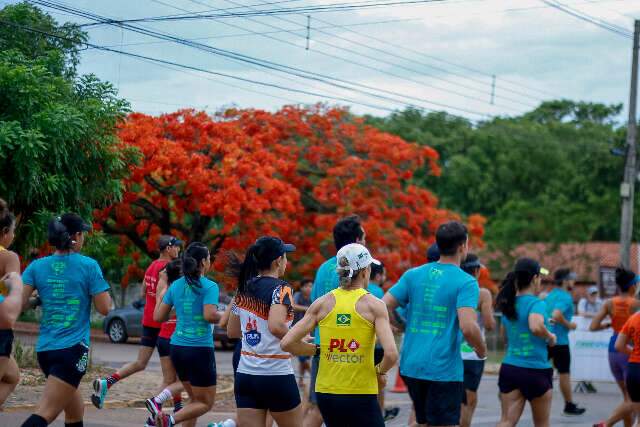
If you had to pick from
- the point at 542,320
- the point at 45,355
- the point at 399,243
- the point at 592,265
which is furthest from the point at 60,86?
the point at 592,265

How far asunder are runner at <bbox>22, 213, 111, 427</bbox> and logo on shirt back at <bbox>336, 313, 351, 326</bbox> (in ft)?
7.48

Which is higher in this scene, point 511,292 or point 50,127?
point 50,127

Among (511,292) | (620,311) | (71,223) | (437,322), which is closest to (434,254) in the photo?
(511,292)

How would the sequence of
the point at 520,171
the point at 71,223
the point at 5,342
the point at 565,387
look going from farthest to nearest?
1. the point at 520,171
2. the point at 565,387
3. the point at 71,223
4. the point at 5,342

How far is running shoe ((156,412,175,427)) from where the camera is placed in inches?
350

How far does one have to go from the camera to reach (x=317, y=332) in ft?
28.1

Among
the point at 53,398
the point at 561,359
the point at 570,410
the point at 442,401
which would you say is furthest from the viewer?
the point at 561,359

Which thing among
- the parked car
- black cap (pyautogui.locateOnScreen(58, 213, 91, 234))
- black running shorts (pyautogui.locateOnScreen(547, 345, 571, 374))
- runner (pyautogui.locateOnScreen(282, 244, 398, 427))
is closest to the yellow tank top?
runner (pyautogui.locateOnScreen(282, 244, 398, 427))

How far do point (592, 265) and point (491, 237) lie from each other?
4.51m

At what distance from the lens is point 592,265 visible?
132 feet

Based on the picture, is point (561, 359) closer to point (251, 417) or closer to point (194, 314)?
point (194, 314)

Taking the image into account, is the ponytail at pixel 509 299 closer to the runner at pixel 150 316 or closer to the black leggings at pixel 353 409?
the black leggings at pixel 353 409

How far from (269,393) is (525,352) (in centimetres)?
291

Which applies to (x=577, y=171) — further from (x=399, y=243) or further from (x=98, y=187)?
(x=98, y=187)
